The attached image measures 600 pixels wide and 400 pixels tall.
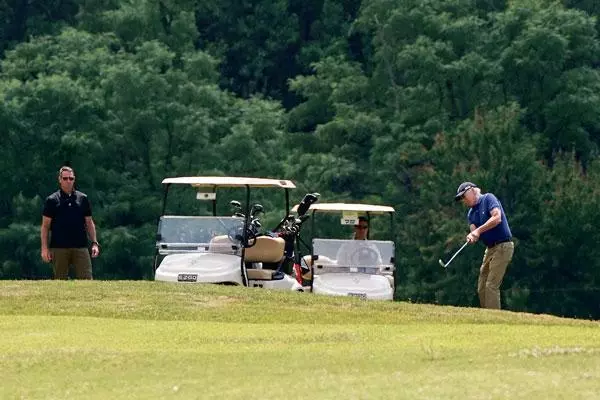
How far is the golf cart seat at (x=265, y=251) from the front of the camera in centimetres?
2394

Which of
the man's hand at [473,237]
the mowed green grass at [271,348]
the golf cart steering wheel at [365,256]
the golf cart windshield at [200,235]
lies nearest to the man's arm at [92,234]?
the mowed green grass at [271,348]

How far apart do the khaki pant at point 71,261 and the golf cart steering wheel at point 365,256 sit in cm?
413

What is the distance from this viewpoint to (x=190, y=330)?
16.2 meters

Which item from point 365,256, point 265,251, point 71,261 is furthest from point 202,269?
point 365,256

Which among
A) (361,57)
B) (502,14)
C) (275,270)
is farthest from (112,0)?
(275,270)

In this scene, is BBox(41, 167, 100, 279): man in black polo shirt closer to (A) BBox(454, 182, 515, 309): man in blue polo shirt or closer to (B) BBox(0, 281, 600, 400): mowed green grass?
(B) BBox(0, 281, 600, 400): mowed green grass

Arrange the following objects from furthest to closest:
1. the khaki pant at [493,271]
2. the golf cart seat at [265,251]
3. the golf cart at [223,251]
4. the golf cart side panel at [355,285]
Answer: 1. the golf cart side panel at [355,285]
2. the golf cart seat at [265,251]
3. the golf cart at [223,251]
4. the khaki pant at [493,271]

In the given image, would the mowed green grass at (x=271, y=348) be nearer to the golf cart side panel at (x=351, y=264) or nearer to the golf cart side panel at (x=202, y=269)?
the golf cart side panel at (x=202, y=269)

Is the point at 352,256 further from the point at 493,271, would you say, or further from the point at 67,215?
the point at 493,271

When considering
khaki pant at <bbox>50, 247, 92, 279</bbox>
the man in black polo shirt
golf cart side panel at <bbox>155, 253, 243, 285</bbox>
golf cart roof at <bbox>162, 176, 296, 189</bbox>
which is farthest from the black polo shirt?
golf cart roof at <bbox>162, 176, 296, 189</bbox>

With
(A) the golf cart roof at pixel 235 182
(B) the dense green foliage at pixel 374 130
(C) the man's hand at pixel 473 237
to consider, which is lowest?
(B) the dense green foliage at pixel 374 130

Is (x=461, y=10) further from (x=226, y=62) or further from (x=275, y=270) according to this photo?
(x=275, y=270)

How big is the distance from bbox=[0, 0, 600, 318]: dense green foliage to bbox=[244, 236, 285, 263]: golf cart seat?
109 feet

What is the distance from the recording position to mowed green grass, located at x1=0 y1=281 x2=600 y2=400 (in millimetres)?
12086
